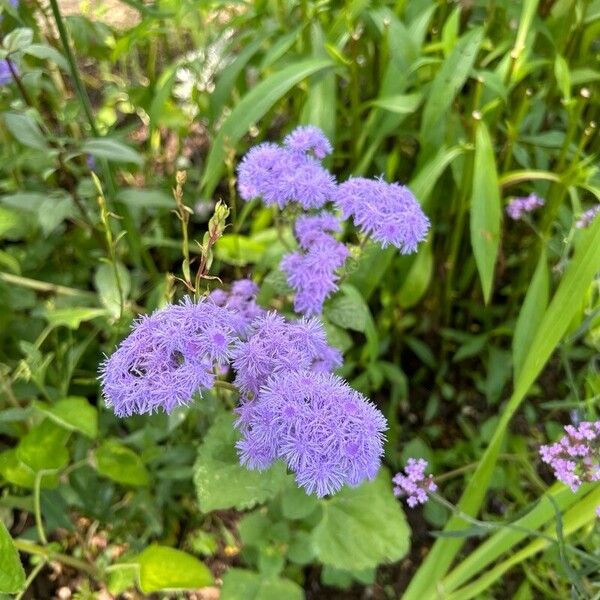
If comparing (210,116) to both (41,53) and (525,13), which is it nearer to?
(41,53)

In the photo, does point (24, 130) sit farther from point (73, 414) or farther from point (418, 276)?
point (418, 276)

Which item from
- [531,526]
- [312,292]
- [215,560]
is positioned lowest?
[215,560]

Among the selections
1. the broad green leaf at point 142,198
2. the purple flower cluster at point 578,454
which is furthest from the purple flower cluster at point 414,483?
the broad green leaf at point 142,198

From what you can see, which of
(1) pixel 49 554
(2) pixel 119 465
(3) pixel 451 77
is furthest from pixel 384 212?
(1) pixel 49 554

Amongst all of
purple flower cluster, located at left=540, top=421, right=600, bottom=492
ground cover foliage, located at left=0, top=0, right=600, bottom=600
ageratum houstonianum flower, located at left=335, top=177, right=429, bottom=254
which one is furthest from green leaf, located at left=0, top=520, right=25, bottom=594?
purple flower cluster, located at left=540, top=421, right=600, bottom=492

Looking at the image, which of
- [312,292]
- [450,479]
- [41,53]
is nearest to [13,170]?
[41,53]

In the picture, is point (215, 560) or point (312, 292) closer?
point (312, 292)
